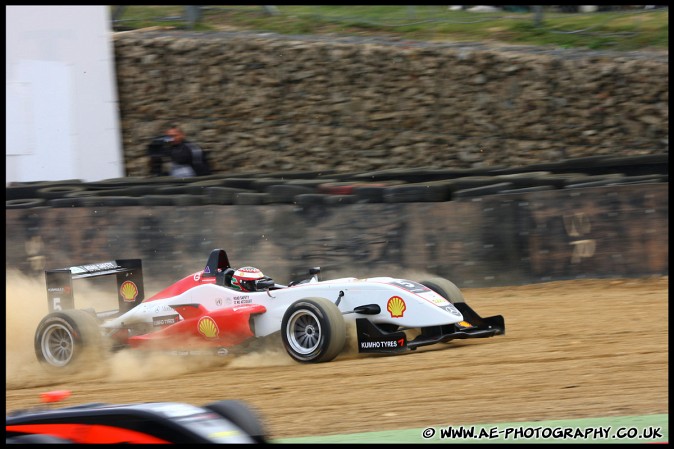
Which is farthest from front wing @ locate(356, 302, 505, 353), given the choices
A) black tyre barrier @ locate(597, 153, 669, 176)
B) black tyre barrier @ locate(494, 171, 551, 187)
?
black tyre barrier @ locate(597, 153, 669, 176)

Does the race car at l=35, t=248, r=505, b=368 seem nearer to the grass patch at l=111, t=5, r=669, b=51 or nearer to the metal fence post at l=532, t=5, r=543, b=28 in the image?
the grass patch at l=111, t=5, r=669, b=51

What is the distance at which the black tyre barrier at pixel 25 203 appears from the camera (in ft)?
40.8

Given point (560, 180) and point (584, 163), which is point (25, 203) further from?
point (584, 163)

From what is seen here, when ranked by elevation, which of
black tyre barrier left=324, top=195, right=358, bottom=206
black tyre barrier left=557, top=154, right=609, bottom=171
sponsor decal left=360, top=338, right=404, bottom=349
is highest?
black tyre barrier left=557, top=154, right=609, bottom=171

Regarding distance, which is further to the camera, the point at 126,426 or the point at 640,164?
the point at 640,164

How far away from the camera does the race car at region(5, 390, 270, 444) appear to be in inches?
153

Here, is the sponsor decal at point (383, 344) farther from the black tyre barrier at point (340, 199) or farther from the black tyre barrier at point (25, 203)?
the black tyre barrier at point (25, 203)

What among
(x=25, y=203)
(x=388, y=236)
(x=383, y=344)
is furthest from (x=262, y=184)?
(x=383, y=344)

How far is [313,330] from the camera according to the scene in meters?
7.56

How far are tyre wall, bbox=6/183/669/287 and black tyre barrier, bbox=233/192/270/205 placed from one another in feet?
0.80

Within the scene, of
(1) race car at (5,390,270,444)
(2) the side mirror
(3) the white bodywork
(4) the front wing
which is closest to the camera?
(1) race car at (5,390,270,444)

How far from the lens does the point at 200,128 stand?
18.8 meters

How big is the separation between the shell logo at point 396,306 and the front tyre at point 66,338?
2.68 meters

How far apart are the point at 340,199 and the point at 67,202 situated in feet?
12.0
